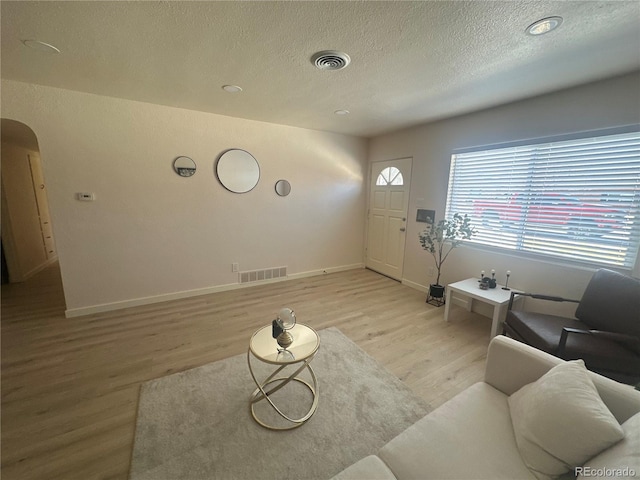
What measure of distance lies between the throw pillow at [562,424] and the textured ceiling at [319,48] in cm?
191

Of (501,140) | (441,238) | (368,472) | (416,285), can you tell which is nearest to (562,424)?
(368,472)

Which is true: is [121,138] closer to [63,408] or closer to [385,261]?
[63,408]

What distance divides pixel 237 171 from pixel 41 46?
1.99m

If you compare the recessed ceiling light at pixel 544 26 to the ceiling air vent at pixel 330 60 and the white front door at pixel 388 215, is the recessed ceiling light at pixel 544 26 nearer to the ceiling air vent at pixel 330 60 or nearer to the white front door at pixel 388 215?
the ceiling air vent at pixel 330 60

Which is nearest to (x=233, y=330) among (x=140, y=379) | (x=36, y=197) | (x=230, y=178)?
(x=140, y=379)

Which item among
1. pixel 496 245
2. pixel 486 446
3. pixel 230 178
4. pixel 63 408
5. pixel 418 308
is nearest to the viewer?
pixel 486 446

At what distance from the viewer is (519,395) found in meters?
1.25

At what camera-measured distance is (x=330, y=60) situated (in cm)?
189

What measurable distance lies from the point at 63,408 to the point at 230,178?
2.76 metres

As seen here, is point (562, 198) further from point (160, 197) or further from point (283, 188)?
point (160, 197)

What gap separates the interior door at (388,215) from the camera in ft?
13.5

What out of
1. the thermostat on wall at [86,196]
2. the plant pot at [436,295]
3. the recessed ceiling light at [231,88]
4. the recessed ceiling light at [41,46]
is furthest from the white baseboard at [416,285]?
the recessed ceiling light at [41,46]

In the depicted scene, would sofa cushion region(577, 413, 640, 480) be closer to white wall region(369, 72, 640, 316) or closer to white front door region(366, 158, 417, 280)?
white wall region(369, 72, 640, 316)

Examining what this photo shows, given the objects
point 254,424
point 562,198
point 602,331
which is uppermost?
point 562,198
